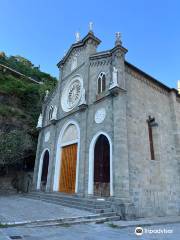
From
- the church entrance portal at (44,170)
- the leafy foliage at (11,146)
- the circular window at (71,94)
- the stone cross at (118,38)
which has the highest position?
the stone cross at (118,38)

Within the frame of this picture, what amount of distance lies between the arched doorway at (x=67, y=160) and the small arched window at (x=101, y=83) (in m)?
2.94

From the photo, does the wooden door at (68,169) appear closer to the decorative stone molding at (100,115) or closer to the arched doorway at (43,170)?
the arched doorway at (43,170)

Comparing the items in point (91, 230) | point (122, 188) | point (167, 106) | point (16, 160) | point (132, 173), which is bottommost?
point (91, 230)

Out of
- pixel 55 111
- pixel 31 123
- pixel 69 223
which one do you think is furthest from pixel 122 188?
pixel 31 123

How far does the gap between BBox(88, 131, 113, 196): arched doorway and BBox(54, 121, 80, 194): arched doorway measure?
1484mm

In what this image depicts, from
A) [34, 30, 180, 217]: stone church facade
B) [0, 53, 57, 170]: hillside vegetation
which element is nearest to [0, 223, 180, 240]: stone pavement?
[34, 30, 180, 217]: stone church facade

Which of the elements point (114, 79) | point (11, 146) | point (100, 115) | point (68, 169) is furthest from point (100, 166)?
point (11, 146)

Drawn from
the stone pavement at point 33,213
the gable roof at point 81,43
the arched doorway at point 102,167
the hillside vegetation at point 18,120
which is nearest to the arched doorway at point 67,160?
the arched doorway at point 102,167

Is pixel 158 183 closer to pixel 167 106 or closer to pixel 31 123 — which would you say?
pixel 167 106

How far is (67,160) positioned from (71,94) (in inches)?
204

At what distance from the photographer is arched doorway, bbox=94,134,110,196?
9.66 m

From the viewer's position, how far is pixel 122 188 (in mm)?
8398

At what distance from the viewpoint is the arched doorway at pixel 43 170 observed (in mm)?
15633

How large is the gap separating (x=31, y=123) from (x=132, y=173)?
14.4m
